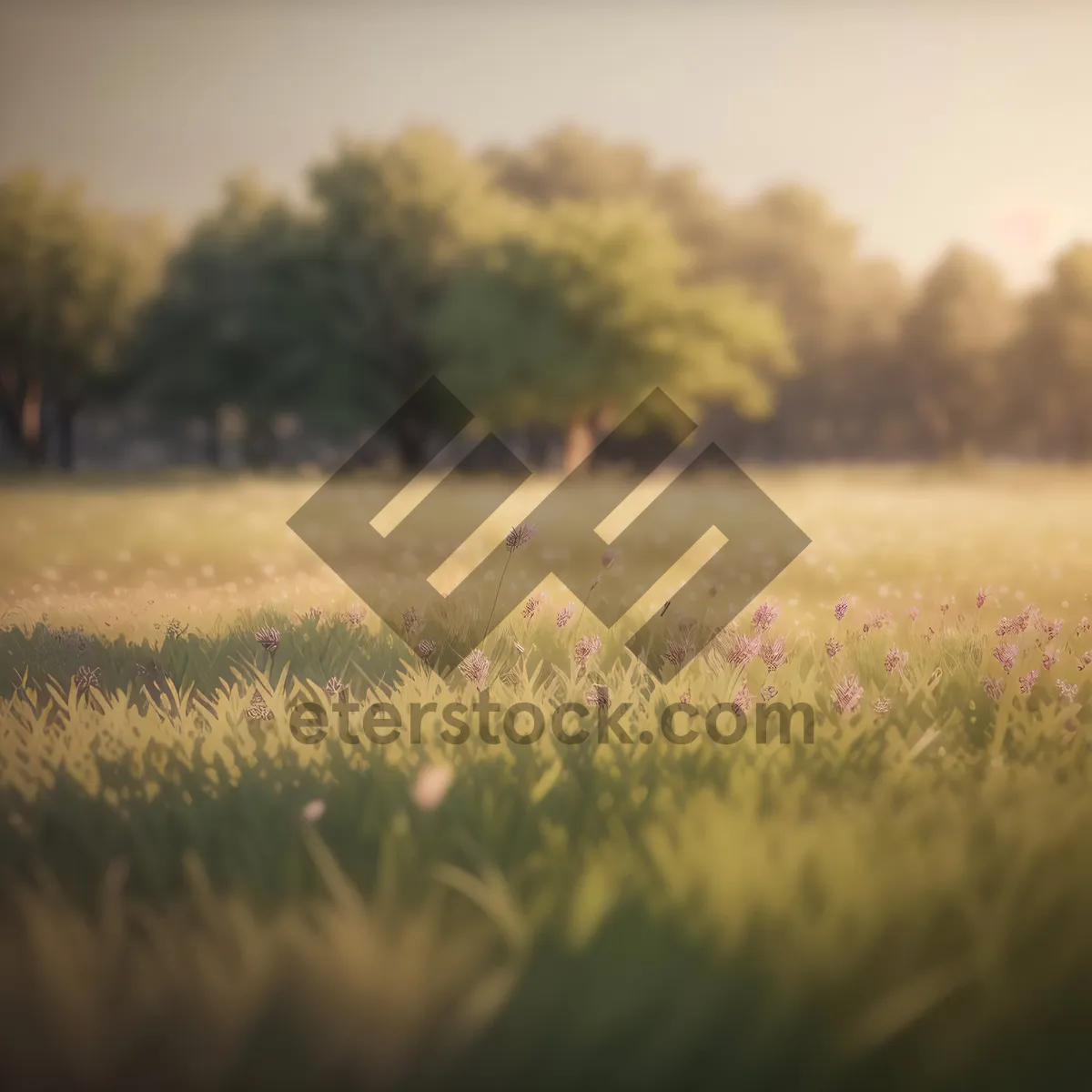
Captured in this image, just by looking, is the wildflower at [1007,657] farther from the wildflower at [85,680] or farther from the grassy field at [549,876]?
the wildflower at [85,680]

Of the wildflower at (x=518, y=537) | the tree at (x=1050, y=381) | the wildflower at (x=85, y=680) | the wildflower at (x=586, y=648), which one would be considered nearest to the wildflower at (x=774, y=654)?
the wildflower at (x=586, y=648)

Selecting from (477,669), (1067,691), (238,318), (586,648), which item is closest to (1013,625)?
(1067,691)

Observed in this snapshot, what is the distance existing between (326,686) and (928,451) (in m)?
40.2

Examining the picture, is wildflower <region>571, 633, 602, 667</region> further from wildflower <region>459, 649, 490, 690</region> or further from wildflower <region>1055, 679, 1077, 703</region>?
wildflower <region>1055, 679, 1077, 703</region>

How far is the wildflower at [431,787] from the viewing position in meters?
2.64

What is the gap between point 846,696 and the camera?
3.39m

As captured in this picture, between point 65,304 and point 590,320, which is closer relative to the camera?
point 590,320

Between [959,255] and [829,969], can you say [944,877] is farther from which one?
[959,255]

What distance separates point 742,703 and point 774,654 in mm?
642

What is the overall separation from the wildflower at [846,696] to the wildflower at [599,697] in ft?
3.00

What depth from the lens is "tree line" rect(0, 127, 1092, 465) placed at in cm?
2553

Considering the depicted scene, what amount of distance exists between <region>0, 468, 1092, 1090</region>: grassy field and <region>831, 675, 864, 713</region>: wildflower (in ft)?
0.04

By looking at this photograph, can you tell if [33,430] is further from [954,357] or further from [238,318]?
[954,357]

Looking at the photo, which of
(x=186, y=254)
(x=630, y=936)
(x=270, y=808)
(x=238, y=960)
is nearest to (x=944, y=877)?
(x=630, y=936)
